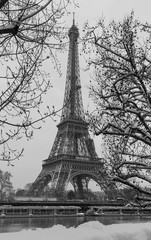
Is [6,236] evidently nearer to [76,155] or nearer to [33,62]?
[33,62]

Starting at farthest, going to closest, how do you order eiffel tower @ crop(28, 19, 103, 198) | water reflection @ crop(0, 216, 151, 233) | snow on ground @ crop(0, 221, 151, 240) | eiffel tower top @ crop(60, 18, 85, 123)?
1. eiffel tower top @ crop(60, 18, 85, 123)
2. eiffel tower @ crop(28, 19, 103, 198)
3. water reflection @ crop(0, 216, 151, 233)
4. snow on ground @ crop(0, 221, 151, 240)

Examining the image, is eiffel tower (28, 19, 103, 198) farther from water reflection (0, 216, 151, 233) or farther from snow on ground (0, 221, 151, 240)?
snow on ground (0, 221, 151, 240)

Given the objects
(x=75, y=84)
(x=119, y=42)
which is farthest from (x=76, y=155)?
(x=119, y=42)

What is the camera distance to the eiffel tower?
6912 centimetres

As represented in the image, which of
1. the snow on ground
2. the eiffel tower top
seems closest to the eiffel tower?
→ the eiffel tower top

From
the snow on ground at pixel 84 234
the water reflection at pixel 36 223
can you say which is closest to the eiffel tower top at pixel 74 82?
the water reflection at pixel 36 223

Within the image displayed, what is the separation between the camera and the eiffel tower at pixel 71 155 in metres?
69.1

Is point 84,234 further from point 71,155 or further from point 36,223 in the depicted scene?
point 71,155

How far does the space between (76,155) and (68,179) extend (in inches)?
314

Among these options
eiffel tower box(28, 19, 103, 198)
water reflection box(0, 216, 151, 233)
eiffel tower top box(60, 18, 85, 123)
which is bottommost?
water reflection box(0, 216, 151, 233)

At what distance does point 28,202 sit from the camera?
70.4 meters

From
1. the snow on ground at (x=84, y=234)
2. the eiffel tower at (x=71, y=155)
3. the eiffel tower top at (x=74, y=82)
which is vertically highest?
the eiffel tower top at (x=74, y=82)

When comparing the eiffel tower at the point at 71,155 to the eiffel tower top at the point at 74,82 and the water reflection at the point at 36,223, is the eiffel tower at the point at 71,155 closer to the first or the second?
the eiffel tower top at the point at 74,82

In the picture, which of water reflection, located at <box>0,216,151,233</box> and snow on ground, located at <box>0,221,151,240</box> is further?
water reflection, located at <box>0,216,151,233</box>
